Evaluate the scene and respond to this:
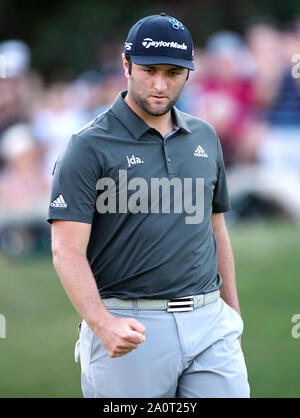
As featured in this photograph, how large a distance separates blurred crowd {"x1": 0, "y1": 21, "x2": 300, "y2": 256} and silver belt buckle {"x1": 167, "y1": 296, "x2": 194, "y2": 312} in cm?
912

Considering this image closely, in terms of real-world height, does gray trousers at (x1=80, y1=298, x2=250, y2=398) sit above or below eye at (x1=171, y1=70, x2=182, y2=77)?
below

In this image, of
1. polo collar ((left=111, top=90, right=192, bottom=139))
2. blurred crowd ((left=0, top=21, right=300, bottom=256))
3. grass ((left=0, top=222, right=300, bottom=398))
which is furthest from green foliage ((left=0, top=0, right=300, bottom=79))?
polo collar ((left=111, top=90, right=192, bottom=139))

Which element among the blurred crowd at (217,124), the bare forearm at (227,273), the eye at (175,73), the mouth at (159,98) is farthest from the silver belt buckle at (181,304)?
the blurred crowd at (217,124)

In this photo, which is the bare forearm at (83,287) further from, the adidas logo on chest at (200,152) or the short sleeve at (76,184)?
the adidas logo on chest at (200,152)

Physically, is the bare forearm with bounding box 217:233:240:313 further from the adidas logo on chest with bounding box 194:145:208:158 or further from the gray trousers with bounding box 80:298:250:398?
the adidas logo on chest with bounding box 194:145:208:158

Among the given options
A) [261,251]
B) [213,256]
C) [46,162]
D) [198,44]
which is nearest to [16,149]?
[46,162]

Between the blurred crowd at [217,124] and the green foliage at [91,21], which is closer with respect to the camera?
the blurred crowd at [217,124]

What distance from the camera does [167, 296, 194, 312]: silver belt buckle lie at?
370 centimetres

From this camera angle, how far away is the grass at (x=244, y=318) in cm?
711

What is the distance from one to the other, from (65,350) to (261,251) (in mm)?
4650

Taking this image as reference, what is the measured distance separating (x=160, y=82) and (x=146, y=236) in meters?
0.63

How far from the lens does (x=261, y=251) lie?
39.8 ft

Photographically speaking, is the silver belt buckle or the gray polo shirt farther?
the silver belt buckle

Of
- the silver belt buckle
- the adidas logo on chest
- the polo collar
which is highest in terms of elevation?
the polo collar
